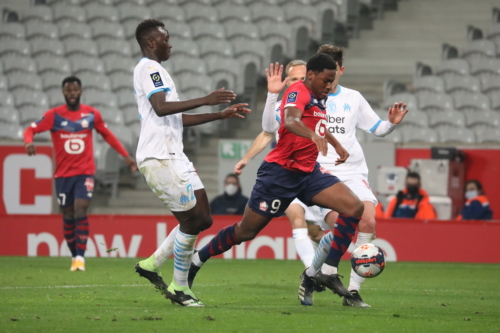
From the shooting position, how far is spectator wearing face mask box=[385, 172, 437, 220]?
13.2 metres

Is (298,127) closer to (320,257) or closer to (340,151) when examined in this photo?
(340,151)

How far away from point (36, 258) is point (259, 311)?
23.7 feet

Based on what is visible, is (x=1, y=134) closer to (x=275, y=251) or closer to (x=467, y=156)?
(x=275, y=251)

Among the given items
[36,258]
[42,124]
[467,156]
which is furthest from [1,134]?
[467,156]

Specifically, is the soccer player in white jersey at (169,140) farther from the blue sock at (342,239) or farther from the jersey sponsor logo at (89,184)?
the jersey sponsor logo at (89,184)

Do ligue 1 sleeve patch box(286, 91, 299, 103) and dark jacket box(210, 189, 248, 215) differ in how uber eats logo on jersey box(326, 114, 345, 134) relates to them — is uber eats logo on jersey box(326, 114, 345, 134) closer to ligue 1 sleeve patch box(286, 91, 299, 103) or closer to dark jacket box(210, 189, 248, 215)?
ligue 1 sleeve patch box(286, 91, 299, 103)

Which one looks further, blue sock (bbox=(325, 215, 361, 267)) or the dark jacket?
the dark jacket

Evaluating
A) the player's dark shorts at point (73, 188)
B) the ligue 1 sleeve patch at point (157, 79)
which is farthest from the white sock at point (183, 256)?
the player's dark shorts at point (73, 188)

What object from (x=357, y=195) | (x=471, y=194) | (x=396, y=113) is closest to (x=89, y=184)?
(x=357, y=195)

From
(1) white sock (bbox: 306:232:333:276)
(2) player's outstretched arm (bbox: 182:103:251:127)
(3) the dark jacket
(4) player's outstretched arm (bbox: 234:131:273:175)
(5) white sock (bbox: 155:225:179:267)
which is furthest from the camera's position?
(3) the dark jacket

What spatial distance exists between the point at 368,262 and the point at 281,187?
896 millimetres

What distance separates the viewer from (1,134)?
15.6 m

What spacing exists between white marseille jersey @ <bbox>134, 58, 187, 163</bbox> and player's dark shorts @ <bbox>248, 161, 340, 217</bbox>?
691 mm

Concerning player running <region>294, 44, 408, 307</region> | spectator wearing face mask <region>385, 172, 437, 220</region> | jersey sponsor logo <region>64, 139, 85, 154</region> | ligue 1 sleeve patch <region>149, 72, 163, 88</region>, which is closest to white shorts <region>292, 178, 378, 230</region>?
player running <region>294, 44, 408, 307</region>
